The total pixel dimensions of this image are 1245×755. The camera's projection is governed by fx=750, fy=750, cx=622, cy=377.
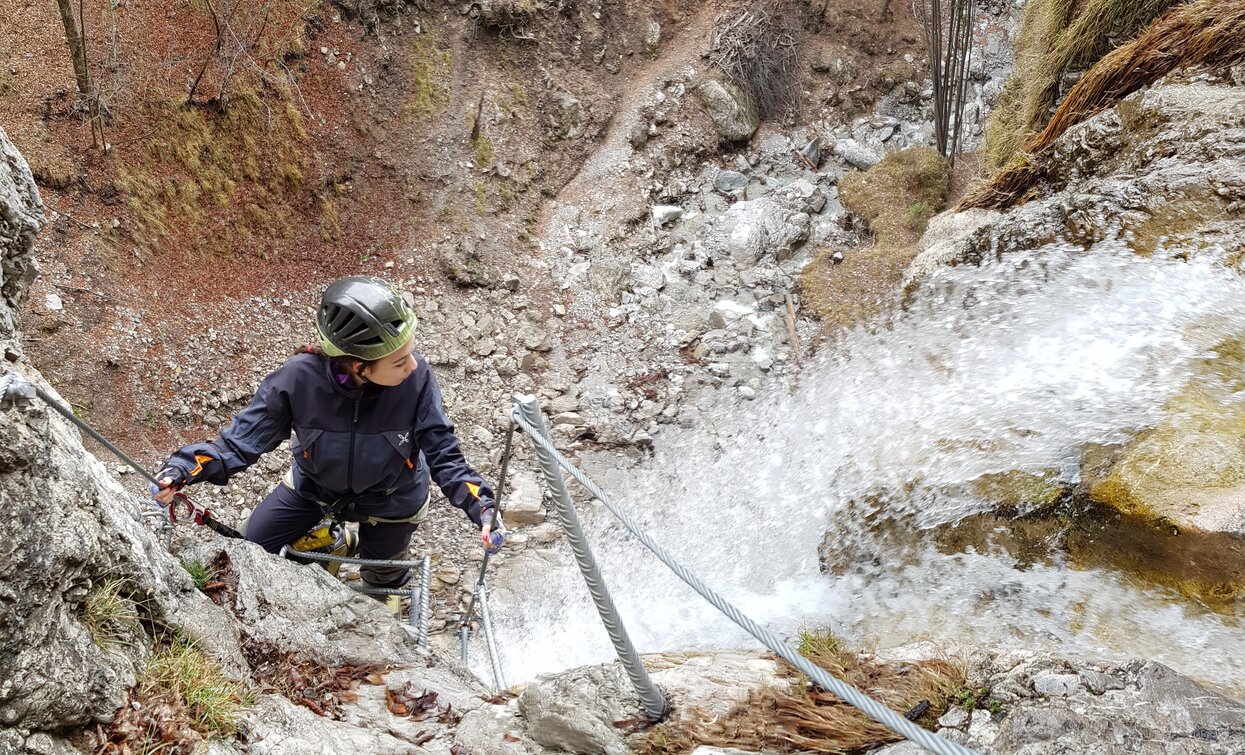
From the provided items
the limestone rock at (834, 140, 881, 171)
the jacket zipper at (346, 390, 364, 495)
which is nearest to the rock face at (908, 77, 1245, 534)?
the limestone rock at (834, 140, 881, 171)

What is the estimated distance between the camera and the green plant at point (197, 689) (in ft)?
9.74

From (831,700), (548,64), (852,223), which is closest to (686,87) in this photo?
(548,64)

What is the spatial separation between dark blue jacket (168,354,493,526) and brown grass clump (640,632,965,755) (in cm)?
184

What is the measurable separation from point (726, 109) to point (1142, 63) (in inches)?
278

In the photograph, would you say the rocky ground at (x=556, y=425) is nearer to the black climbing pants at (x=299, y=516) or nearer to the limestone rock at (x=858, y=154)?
the limestone rock at (x=858, y=154)

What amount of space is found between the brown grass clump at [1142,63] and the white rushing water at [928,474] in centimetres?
130

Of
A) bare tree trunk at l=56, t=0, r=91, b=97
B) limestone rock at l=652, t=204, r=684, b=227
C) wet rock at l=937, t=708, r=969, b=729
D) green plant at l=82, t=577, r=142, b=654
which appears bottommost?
wet rock at l=937, t=708, r=969, b=729

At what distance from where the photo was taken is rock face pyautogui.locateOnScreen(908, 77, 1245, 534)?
4.82 meters

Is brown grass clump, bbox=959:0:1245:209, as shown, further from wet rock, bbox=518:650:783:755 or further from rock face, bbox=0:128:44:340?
rock face, bbox=0:128:44:340

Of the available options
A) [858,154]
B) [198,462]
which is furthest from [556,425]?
[858,154]

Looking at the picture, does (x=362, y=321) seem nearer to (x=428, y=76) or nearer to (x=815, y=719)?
(x=815, y=719)

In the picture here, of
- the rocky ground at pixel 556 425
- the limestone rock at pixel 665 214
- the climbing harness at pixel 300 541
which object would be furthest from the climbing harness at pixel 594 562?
the limestone rock at pixel 665 214

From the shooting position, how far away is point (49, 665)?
2621 millimetres

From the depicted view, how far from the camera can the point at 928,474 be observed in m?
6.43
